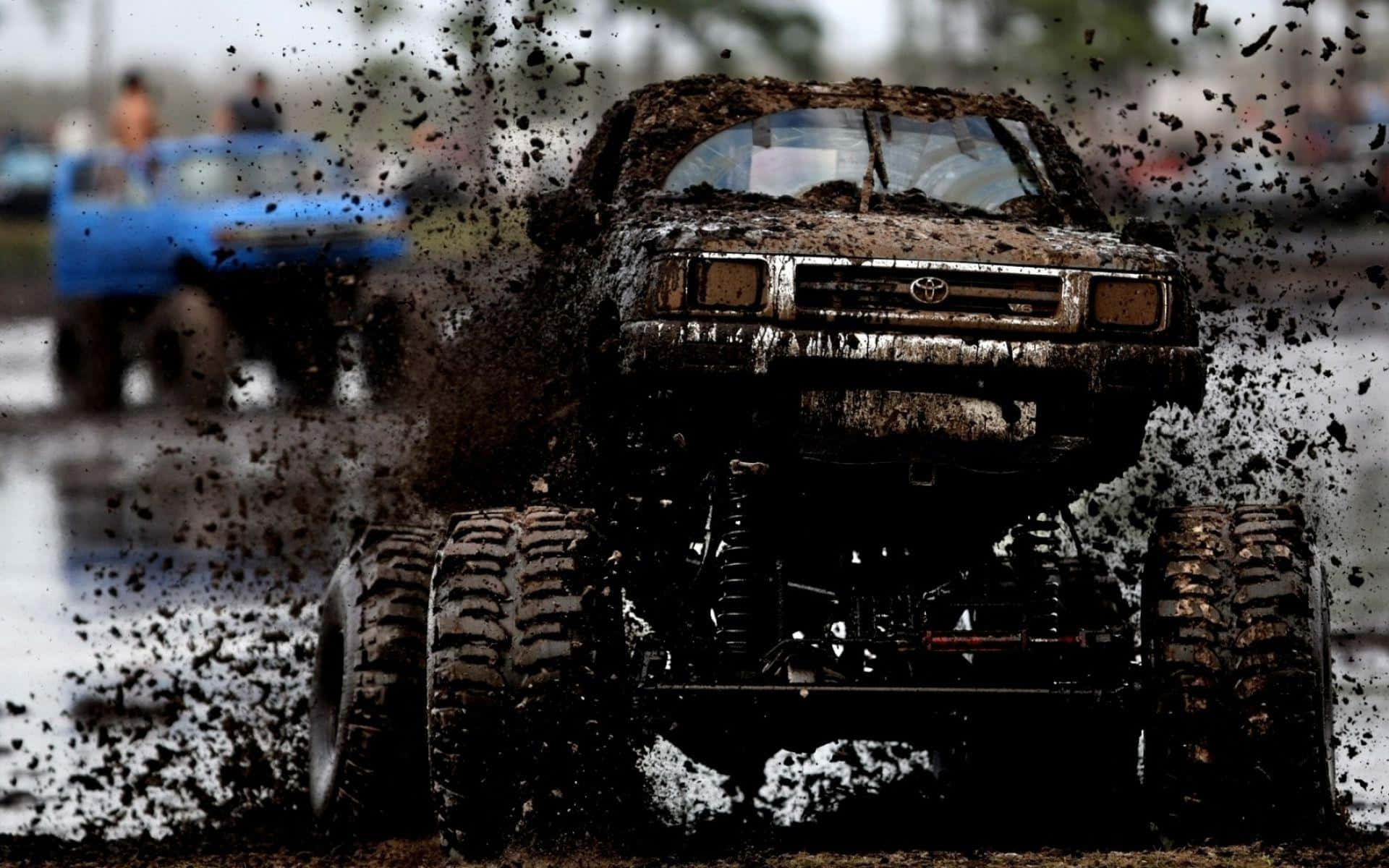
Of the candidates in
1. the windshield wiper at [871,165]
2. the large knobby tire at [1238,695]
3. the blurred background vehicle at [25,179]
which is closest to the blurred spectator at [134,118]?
the windshield wiper at [871,165]

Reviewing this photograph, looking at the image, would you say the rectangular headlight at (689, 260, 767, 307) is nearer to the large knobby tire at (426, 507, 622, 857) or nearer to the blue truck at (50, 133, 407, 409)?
the large knobby tire at (426, 507, 622, 857)

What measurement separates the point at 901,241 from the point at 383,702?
2200mm

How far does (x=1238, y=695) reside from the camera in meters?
6.28

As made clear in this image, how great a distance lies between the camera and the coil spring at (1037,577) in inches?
266

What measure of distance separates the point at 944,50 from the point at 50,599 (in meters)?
38.8

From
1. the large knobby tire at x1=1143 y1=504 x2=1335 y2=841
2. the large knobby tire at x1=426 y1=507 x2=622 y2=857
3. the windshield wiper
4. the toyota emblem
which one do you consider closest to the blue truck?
the windshield wiper

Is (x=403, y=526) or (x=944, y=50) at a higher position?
(x=944, y=50)

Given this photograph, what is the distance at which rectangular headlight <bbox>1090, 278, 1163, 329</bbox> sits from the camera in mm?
6582

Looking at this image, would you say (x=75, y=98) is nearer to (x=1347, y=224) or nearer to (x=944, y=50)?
(x=944, y=50)

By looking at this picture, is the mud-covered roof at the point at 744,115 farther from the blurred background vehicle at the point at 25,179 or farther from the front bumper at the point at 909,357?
the blurred background vehicle at the point at 25,179

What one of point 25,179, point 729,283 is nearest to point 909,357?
point 729,283

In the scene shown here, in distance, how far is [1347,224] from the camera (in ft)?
100

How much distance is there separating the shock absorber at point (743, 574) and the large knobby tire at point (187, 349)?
1001cm

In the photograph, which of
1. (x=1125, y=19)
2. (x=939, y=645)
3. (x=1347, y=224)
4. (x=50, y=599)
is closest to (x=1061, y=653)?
(x=939, y=645)
